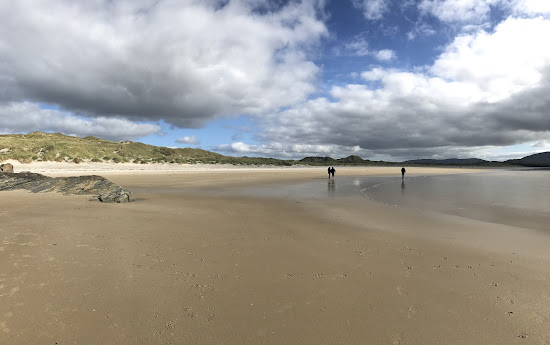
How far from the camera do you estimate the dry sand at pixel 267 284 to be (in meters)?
3.67

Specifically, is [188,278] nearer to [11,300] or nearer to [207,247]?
[207,247]

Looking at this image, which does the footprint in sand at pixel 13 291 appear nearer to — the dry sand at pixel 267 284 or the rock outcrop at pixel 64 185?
the dry sand at pixel 267 284

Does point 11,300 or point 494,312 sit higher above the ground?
point 11,300

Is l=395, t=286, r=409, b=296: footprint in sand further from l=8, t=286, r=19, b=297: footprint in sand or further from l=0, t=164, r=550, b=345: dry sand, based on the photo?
l=8, t=286, r=19, b=297: footprint in sand

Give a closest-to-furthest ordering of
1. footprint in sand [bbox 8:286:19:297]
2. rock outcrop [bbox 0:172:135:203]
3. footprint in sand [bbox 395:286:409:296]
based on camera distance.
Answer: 1. footprint in sand [bbox 8:286:19:297]
2. footprint in sand [bbox 395:286:409:296]
3. rock outcrop [bbox 0:172:135:203]

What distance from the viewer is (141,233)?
27.3 feet

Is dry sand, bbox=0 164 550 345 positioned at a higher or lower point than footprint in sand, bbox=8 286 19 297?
lower

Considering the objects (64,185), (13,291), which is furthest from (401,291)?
(64,185)

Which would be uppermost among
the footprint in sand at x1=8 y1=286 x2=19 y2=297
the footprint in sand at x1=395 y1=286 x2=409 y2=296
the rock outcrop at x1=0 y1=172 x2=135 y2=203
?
the rock outcrop at x1=0 y1=172 x2=135 y2=203

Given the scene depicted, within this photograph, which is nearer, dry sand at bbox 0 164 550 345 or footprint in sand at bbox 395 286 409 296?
dry sand at bbox 0 164 550 345

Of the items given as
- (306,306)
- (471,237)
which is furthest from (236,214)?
(471,237)

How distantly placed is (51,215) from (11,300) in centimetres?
783

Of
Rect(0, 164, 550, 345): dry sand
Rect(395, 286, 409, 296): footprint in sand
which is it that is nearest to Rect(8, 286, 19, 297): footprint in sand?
Rect(0, 164, 550, 345): dry sand

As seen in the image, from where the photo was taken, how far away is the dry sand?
3.67m
